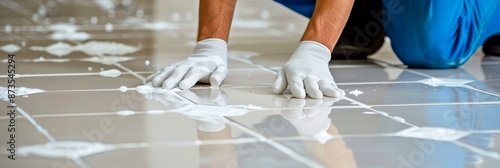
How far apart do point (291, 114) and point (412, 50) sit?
885 millimetres

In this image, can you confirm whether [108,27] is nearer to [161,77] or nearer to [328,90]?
[161,77]

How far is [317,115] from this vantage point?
5.33 ft

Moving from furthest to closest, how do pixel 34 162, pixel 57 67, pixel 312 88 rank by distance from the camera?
1. pixel 57 67
2. pixel 312 88
3. pixel 34 162

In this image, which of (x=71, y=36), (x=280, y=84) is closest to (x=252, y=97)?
(x=280, y=84)

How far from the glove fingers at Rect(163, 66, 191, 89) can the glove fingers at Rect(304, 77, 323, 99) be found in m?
0.30

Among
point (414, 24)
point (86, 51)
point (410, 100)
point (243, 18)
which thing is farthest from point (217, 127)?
point (243, 18)

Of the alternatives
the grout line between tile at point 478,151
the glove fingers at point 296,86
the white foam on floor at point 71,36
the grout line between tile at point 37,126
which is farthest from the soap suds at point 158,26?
the grout line between tile at point 478,151

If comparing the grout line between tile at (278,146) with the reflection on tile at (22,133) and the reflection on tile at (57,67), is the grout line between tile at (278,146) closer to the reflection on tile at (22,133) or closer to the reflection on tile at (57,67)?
the reflection on tile at (22,133)

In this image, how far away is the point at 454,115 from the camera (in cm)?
164

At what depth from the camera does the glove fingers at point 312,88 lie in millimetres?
1805

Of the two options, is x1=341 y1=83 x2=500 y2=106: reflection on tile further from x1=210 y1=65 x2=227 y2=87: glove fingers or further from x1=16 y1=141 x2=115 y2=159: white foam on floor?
x1=16 y1=141 x2=115 y2=159: white foam on floor

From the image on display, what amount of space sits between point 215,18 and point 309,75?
15.0 inches

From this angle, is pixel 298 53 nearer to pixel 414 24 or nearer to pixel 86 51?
pixel 414 24

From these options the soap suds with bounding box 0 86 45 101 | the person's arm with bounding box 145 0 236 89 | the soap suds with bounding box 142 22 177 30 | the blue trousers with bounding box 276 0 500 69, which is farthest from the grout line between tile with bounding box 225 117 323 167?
the soap suds with bounding box 142 22 177 30
